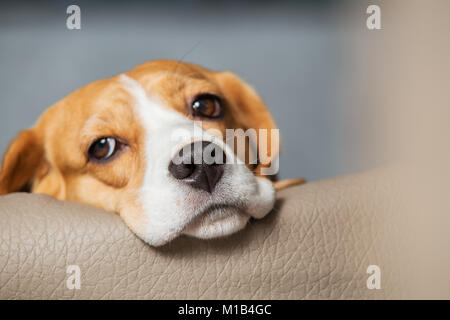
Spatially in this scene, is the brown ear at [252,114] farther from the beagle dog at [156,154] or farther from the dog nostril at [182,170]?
the dog nostril at [182,170]

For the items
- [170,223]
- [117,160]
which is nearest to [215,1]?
[117,160]

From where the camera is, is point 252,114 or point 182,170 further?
point 252,114

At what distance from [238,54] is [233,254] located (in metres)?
1.99

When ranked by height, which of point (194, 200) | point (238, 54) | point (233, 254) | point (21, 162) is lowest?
point (233, 254)

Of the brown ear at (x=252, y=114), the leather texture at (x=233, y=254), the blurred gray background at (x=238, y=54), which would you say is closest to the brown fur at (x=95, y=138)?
the brown ear at (x=252, y=114)

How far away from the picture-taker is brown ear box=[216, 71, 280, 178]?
70.6 inches

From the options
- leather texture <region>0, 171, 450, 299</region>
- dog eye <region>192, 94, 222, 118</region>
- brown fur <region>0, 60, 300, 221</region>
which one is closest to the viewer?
leather texture <region>0, 171, 450, 299</region>

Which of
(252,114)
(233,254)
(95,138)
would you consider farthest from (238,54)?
(233,254)

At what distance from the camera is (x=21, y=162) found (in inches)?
64.2

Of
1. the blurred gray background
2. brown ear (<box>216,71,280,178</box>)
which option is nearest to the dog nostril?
brown ear (<box>216,71,280,178</box>)

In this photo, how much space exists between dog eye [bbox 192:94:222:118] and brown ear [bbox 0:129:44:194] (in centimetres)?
60

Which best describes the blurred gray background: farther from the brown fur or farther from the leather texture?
the leather texture

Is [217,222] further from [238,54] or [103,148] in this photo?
[238,54]

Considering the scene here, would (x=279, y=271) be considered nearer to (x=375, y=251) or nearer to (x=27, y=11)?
(x=375, y=251)
